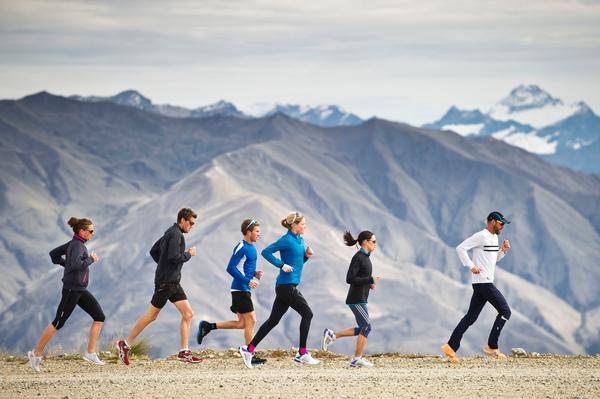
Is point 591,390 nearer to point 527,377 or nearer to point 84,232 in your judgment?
point 527,377

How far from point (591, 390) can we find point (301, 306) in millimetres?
5343

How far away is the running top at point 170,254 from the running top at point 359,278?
2.93 m

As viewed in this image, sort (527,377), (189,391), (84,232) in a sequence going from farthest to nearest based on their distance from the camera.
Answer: (84,232)
(527,377)
(189,391)

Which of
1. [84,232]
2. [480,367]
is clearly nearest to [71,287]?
[84,232]

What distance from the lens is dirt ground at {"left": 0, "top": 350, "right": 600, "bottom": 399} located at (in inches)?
690

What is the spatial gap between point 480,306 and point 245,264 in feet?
15.4

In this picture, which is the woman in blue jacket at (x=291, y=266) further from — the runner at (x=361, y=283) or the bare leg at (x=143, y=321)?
the bare leg at (x=143, y=321)

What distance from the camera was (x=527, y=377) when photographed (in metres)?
19.1

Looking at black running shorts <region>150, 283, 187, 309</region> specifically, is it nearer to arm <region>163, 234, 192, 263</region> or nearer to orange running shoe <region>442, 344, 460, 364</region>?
arm <region>163, 234, 192, 263</region>

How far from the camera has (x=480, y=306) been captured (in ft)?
72.8

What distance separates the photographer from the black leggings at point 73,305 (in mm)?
20656

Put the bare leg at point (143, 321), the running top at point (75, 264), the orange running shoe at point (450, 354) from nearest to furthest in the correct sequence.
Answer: the running top at point (75, 264), the bare leg at point (143, 321), the orange running shoe at point (450, 354)

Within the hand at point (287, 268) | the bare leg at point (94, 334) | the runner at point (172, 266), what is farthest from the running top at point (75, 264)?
the hand at point (287, 268)

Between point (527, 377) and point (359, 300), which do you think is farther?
point (359, 300)
